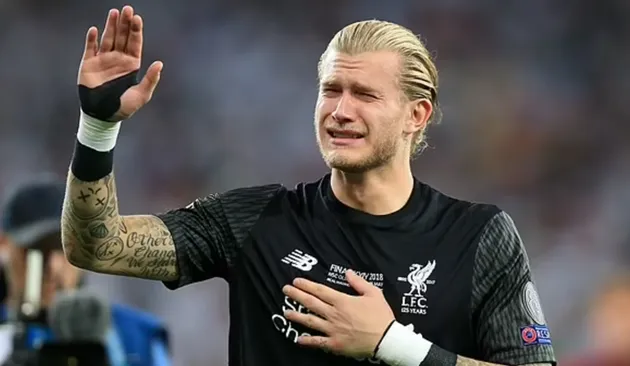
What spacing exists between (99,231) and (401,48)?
85 centimetres

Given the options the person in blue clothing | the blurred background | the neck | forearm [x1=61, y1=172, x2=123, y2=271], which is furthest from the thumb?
the blurred background

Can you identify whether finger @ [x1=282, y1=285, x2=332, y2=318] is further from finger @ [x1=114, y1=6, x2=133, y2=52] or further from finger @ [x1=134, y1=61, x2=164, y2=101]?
finger @ [x1=114, y1=6, x2=133, y2=52]

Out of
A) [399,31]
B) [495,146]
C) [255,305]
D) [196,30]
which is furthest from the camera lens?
[196,30]

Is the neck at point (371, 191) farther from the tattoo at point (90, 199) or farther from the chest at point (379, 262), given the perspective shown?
the tattoo at point (90, 199)

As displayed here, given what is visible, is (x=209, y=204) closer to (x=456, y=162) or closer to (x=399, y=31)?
(x=399, y=31)

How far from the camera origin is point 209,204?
2.79m

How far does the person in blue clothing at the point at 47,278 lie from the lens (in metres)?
3.30

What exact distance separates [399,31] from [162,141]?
16.2ft

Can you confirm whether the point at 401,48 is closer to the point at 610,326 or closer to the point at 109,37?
the point at 109,37

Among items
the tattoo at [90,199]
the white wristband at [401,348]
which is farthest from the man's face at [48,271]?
the white wristband at [401,348]

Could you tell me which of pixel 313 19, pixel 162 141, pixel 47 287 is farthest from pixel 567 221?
pixel 47 287

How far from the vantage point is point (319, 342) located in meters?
2.52

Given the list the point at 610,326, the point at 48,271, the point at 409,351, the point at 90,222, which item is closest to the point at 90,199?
the point at 90,222

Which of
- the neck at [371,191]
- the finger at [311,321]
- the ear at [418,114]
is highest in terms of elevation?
the ear at [418,114]
